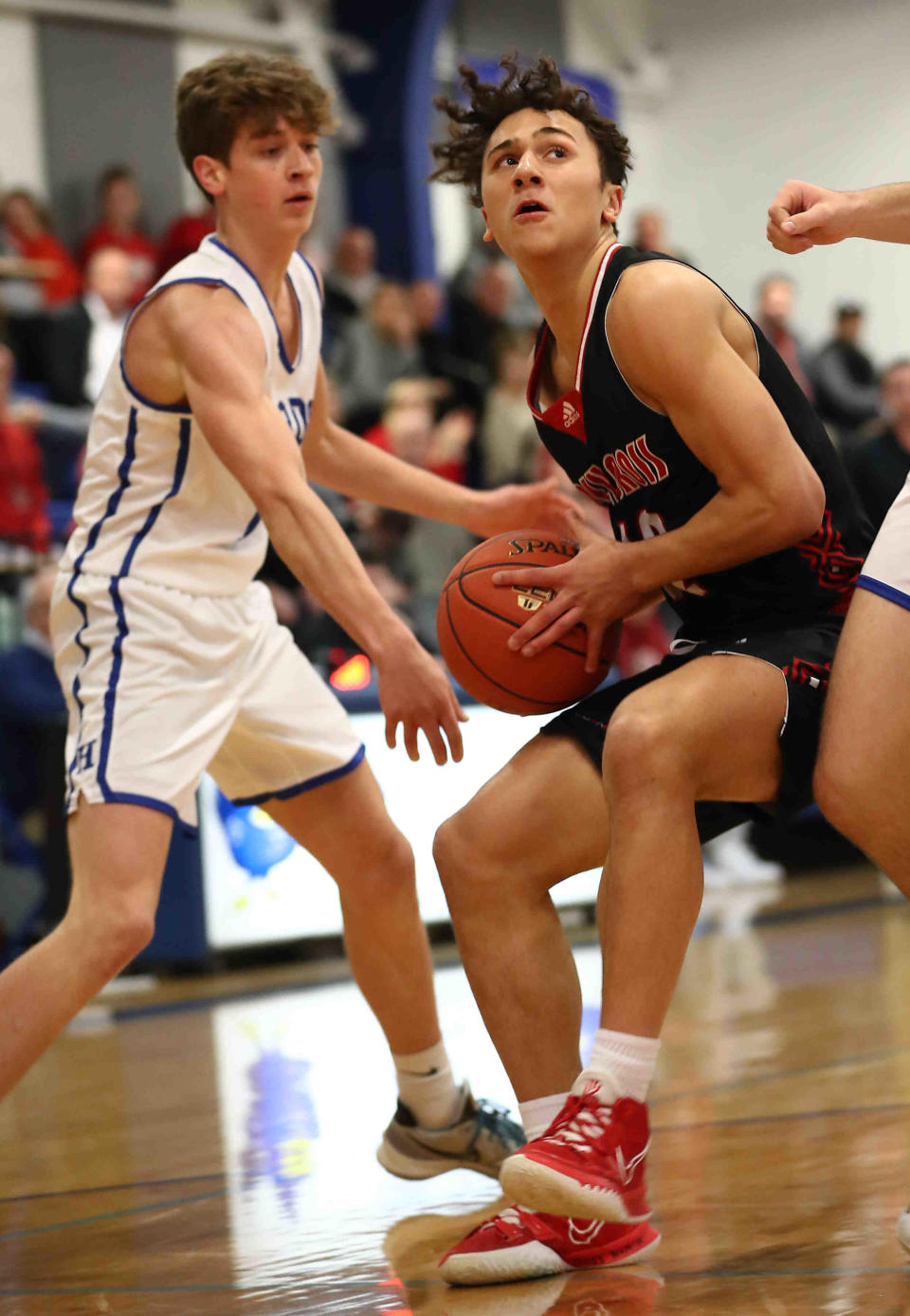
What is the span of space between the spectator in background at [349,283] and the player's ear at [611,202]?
309 inches

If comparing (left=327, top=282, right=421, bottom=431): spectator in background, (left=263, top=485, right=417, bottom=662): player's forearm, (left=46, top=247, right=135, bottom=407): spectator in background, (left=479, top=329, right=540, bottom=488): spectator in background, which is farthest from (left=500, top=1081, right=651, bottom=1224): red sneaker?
(left=479, top=329, right=540, bottom=488): spectator in background

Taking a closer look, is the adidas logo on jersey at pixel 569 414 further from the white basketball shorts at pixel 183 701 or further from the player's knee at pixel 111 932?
the player's knee at pixel 111 932

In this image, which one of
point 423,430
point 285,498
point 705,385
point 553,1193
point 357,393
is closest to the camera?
point 553,1193

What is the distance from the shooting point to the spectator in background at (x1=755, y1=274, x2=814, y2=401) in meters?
12.8

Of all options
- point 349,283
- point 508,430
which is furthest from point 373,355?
point 508,430

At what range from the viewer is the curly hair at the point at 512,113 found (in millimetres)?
3039

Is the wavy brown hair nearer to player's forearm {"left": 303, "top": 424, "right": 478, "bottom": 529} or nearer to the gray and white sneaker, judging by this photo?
player's forearm {"left": 303, "top": 424, "right": 478, "bottom": 529}

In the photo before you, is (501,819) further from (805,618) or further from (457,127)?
(457,127)

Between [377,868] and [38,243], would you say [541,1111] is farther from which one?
[38,243]

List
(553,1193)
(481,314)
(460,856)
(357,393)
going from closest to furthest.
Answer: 1. (553,1193)
2. (460,856)
3. (357,393)
4. (481,314)

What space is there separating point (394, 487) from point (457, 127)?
0.89m

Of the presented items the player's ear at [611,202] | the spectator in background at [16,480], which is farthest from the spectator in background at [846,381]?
the player's ear at [611,202]

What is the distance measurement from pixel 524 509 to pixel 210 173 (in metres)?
0.92

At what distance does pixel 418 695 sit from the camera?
2.79 metres
